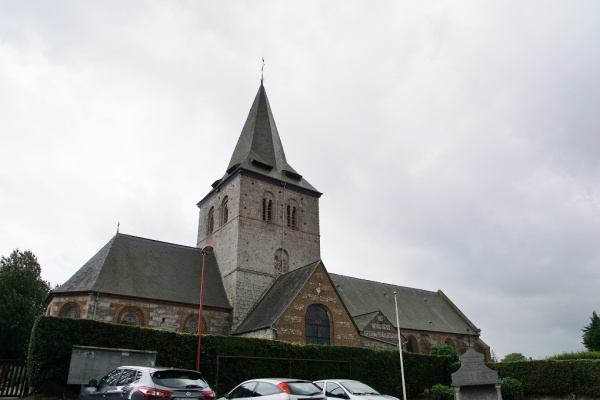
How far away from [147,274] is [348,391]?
64.4 ft

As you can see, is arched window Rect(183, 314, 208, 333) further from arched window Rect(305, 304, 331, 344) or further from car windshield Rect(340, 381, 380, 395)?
car windshield Rect(340, 381, 380, 395)

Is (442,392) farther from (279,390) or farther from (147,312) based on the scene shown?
(147,312)

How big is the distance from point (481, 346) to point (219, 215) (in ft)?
87.0

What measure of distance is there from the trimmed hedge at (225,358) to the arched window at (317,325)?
318cm

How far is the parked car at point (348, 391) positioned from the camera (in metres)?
13.2

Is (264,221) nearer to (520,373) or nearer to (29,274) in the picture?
(520,373)

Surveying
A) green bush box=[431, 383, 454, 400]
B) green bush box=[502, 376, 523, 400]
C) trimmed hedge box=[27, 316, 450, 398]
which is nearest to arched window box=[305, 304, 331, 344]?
trimmed hedge box=[27, 316, 450, 398]

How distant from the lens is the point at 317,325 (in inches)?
1035

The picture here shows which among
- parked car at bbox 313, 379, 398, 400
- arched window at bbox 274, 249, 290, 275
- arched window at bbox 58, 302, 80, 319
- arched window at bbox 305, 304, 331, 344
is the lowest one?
parked car at bbox 313, 379, 398, 400

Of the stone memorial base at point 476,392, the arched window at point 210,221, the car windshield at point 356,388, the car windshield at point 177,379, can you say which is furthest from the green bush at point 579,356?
the arched window at point 210,221

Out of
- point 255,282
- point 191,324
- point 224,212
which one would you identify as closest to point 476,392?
point 255,282

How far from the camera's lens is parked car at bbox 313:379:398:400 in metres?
13.2

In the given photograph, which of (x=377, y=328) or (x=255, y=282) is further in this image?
(x=255, y=282)

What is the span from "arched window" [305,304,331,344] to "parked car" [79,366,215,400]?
14.7 metres
